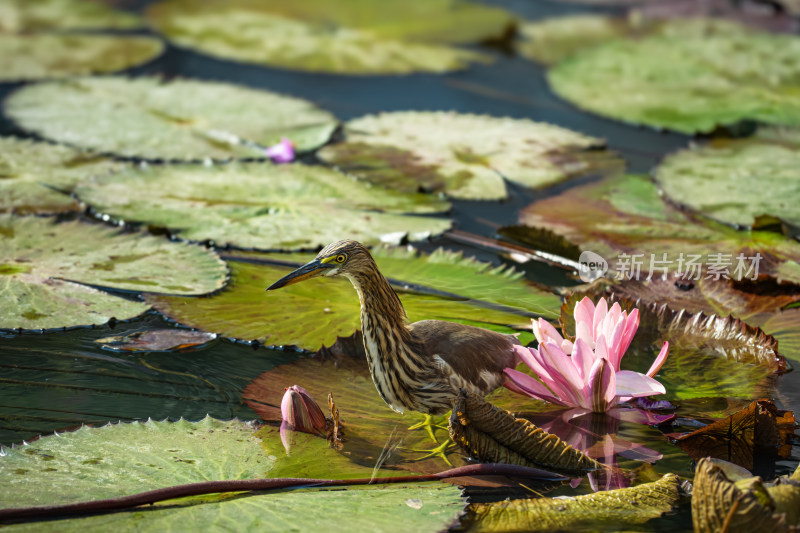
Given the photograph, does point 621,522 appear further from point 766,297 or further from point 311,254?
point 311,254

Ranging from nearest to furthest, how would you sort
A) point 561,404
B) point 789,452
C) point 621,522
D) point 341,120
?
point 621,522, point 789,452, point 561,404, point 341,120

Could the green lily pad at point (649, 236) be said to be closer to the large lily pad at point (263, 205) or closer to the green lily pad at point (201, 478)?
the large lily pad at point (263, 205)

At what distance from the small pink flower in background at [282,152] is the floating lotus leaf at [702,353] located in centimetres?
214

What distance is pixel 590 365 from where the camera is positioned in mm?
2512

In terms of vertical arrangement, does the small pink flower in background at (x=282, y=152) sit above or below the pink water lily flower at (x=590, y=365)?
above

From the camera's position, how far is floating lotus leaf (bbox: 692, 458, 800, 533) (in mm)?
1923

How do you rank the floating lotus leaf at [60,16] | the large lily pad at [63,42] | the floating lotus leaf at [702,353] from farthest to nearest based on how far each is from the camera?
the floating lotus leaf at [60,16] → the large lily pad at [63,42] → the floating lotus leaf at [702,353]

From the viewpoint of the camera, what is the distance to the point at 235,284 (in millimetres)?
3338

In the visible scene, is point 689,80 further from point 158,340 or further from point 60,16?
point 60,16

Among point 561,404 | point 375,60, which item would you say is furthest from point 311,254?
point 375,60

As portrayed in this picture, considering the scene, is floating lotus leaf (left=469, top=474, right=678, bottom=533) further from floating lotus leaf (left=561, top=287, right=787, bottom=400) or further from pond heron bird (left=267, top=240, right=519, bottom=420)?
floating lotus leaf (left=561, top=287, right=787, bottom=400)

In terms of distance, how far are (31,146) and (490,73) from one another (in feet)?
11.2

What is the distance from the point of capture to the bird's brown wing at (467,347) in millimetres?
2592

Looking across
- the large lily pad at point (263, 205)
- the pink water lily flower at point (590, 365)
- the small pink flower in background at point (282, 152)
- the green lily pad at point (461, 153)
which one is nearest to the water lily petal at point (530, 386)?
the pink water lily flower at point (590, 365)
